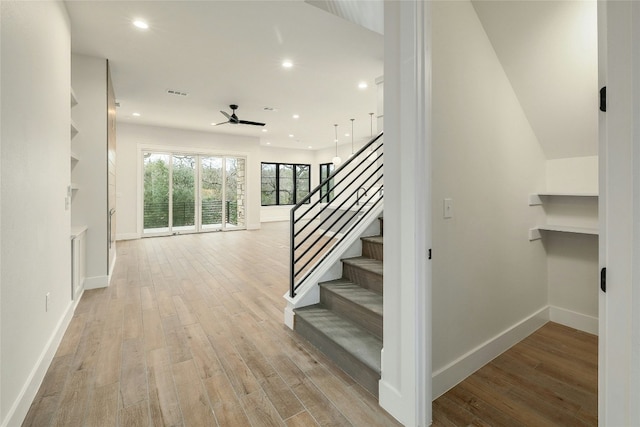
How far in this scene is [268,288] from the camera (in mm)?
3807

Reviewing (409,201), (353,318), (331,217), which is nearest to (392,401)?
(353,318)

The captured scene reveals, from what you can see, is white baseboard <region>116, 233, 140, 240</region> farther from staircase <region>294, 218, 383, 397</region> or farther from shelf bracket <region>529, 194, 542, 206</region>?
shelf bracket <region>529, 194, 542, 206</region>

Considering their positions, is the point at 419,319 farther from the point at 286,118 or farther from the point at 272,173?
the point at 272,173

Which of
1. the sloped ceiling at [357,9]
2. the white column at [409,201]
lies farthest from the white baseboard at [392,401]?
the sloped ceiling at [357,9]

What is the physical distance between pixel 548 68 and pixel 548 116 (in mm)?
378

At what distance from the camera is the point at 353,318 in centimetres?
238

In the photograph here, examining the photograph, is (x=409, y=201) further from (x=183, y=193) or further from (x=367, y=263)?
(x=183, y=193)

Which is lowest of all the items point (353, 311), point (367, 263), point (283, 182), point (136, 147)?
point (353, 311)

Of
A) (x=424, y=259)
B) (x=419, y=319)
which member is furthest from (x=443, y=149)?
(x=419, y=319)

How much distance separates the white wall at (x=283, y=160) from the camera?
11.8m

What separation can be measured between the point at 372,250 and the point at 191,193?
22.9ft

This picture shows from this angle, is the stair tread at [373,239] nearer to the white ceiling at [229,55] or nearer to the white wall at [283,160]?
the white ceiling at [229,55]

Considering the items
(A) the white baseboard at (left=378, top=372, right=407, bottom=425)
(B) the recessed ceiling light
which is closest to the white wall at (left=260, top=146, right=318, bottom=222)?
(B) the recessed ceiling light

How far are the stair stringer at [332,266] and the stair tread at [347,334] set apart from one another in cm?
9
